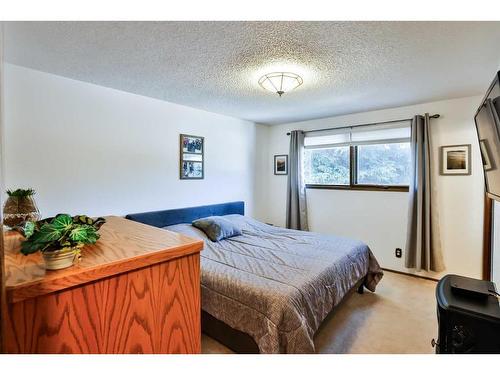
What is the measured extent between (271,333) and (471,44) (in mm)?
2424

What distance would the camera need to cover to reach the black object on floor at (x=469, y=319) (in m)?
1.19

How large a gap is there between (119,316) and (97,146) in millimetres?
2476

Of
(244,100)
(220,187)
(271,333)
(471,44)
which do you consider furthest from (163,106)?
(471,44)

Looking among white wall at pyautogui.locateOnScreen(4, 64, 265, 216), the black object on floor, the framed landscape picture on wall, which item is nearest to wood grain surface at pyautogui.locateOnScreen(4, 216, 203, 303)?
the black object on floor

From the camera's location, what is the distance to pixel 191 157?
3561 mm

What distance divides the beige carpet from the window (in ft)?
4.66

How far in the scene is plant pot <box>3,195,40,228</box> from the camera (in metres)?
1.06

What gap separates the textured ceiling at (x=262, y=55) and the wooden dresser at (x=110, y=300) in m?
1.43

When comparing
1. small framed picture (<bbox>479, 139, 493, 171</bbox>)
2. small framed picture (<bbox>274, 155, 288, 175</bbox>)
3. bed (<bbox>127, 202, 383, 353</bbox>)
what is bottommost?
bed (<bbox>127, 202, 383, 353</bbox>)

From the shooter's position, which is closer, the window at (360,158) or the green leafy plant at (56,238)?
the green leafy plant at (56,238)

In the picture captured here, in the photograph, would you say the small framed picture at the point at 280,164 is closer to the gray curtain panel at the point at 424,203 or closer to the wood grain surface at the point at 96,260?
the gray curtain panel at the point at 424,203

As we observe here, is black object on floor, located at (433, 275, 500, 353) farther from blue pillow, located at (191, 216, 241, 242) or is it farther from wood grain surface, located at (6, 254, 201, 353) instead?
blue pillow, located at (191, 216, 241, 242)

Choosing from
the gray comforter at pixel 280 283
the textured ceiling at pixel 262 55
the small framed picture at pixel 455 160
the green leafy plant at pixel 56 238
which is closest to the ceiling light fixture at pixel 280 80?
the textured ceiling at pixel 262 55
